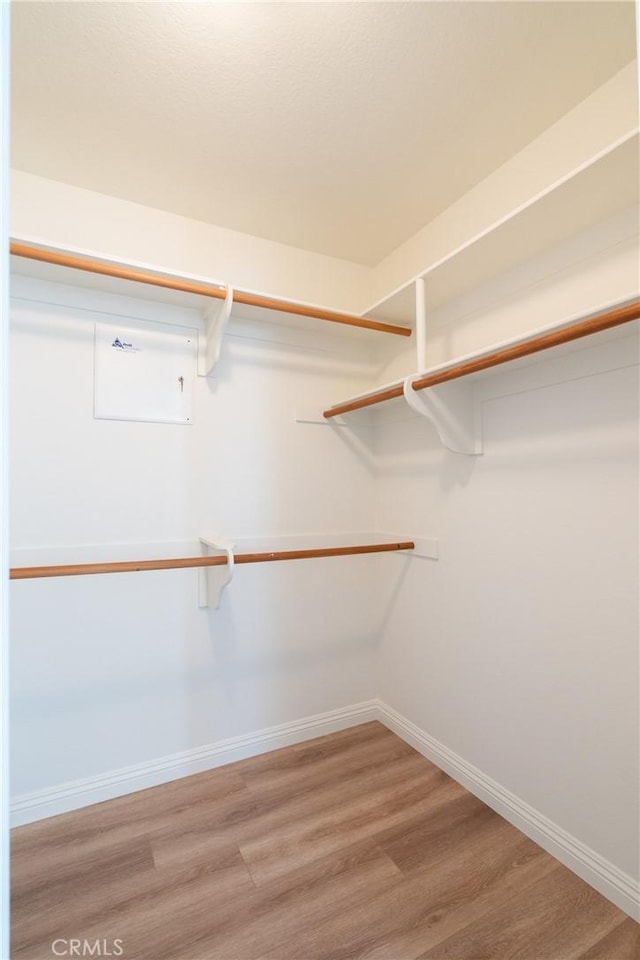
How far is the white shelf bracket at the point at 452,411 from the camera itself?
165 centimetres

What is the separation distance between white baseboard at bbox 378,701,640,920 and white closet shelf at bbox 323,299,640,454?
1.28m

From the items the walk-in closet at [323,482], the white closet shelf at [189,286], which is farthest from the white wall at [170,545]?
the white closet shelf at [189,286]

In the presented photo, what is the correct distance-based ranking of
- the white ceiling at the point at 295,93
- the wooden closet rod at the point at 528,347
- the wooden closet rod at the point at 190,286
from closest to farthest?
1. the wooden closet rod at the point at 528,347
2. the white ceiling at the point at 295,93
3. the wooden closet rod at the point at 190,286

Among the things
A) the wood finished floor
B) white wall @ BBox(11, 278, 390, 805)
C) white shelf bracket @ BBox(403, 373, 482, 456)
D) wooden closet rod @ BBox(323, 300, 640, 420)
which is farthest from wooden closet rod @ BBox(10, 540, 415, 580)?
the wood finished floor

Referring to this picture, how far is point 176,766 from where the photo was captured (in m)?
1.83

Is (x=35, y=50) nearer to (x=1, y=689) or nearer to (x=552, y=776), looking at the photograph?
(x=1, y=689)

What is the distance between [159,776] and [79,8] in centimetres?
253

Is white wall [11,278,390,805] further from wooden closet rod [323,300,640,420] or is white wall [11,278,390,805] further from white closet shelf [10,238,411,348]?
wooden closet rod [323,300,640,420]

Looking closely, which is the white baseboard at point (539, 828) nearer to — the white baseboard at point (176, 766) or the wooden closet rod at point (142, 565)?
the white baseboard at point (176, 766)

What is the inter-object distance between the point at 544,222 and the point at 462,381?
558 mm

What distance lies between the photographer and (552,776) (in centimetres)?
144

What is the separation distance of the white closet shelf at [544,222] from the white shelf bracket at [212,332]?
2.25 ft

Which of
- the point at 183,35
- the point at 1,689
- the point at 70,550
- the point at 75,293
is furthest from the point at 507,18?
the point at 70,550

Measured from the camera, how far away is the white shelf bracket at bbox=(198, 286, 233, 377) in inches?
67.9
